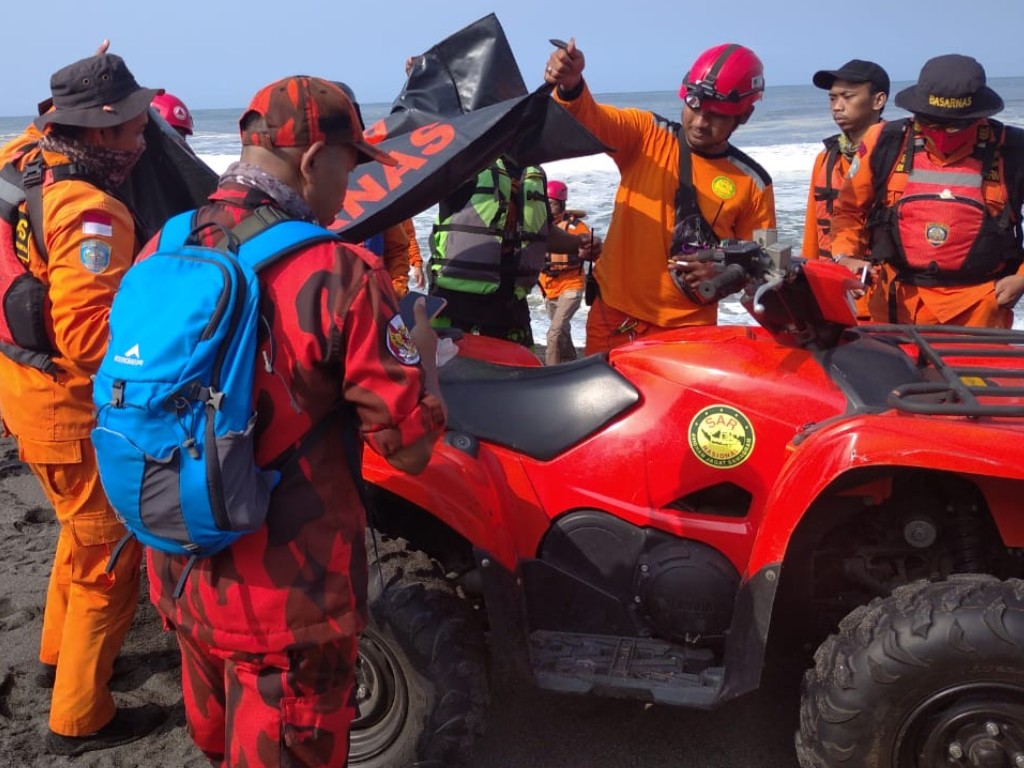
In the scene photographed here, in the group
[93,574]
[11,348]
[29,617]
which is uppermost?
[11,348]

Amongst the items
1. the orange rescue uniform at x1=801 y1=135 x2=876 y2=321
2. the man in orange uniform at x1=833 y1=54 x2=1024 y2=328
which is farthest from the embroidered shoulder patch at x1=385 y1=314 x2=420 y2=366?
the orange rescue uniform at x1=801 y1=135 x2=876 y2=321

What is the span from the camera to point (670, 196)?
382 cm

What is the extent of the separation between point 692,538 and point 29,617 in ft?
8.70

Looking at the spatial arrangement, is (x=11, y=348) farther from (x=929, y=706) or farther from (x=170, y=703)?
(x=929, y=706)

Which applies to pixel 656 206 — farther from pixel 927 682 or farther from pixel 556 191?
pixel 556 191

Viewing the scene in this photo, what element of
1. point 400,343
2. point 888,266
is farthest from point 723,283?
point 888,266

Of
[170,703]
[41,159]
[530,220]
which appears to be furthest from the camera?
[530,220]

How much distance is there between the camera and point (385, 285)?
5.93ft

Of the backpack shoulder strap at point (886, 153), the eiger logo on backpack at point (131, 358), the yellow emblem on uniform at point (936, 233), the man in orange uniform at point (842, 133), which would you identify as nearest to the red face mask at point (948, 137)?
the backpack shoulder strap at point (886, 153)

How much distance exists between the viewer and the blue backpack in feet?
5.53

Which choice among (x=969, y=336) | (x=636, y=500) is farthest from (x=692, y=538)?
(x=969, y=336)

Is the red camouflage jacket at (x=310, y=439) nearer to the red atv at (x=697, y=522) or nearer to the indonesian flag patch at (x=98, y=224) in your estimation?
the red atv at (x=697, y=522)

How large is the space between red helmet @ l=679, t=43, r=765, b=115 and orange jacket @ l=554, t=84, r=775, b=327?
10.9 inches

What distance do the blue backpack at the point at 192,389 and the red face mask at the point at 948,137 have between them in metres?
3.19
